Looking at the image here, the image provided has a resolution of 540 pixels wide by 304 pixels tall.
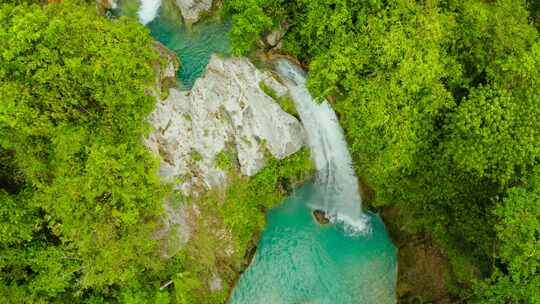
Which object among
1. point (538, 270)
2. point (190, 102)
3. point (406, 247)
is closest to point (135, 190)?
point (190, 102)

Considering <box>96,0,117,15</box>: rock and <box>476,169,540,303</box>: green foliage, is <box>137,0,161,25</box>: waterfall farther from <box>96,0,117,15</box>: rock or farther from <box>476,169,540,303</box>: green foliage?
<box>476,169,540,303</box>: green foliage

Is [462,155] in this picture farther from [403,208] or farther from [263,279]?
[263,279]

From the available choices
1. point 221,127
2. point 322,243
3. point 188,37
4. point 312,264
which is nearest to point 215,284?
point 312,264

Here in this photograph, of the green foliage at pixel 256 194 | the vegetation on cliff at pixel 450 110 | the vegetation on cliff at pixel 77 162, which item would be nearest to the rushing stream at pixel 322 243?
the green foliage at pixel 256 194

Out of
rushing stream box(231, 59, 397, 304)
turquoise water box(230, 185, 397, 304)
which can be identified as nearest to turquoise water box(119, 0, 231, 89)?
rushing stream box(231, 59, 397, 304)

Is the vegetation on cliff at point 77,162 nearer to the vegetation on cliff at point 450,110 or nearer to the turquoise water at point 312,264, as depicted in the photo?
the turquoise water at point 312,264

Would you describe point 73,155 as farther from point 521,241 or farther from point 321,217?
point 521,241
